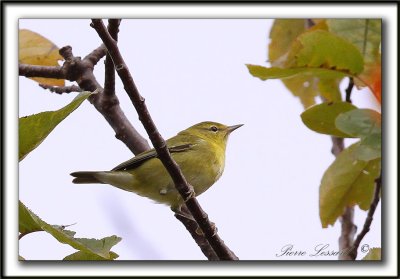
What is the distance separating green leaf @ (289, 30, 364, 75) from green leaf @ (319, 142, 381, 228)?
0.43 meters

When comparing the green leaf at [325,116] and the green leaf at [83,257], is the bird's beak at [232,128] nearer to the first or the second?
the green leaf at [325,116]

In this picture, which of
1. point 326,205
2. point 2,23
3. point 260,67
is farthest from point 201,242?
point 2,23

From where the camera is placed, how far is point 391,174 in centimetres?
259

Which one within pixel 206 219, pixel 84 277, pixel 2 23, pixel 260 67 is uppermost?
pixel 2 23

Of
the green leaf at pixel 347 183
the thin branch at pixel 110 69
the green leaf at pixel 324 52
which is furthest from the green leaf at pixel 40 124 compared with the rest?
the green leaf at pixel 347 183

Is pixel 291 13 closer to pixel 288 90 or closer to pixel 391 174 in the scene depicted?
pixel 288 90

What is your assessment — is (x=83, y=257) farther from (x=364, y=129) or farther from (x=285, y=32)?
(x=285, y=32)

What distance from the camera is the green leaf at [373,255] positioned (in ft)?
8.32

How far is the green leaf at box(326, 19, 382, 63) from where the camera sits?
2.76 metres

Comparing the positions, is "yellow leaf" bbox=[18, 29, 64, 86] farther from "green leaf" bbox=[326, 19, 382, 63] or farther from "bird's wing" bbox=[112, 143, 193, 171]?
"green leaf" bbox=[326, 19, 382, 63]

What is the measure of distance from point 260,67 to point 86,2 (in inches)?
29.9

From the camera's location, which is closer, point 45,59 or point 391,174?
point 391,174

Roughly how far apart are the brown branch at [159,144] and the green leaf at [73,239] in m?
0.36

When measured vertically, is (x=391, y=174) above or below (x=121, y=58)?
below
